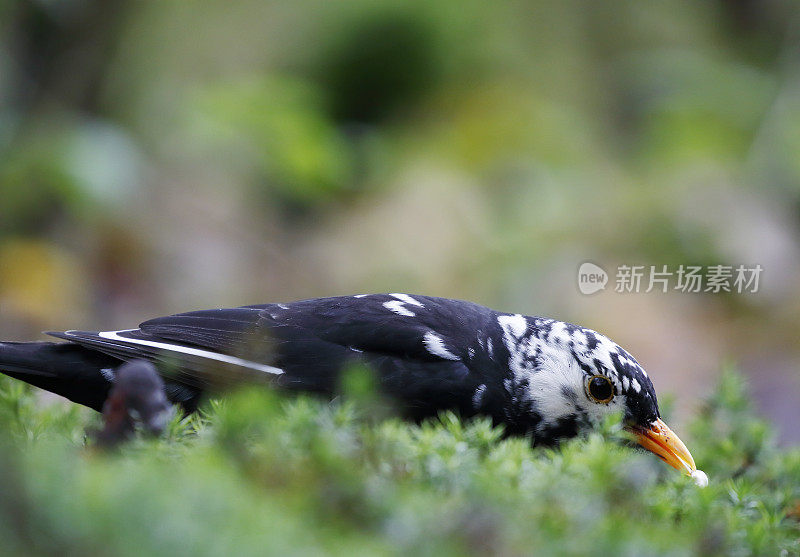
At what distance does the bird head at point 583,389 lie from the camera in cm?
317

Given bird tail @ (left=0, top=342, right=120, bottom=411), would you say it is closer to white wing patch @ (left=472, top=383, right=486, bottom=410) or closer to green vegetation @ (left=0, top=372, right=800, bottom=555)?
green vegetation @ (left=0, top=372, right=800, bottom=555)

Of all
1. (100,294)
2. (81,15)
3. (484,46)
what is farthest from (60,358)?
(484,46)

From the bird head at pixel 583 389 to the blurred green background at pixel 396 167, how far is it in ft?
10.0

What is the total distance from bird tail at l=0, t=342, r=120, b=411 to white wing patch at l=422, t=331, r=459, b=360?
1.21 meters

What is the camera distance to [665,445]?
3.11m

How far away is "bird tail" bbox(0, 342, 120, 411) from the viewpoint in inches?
124

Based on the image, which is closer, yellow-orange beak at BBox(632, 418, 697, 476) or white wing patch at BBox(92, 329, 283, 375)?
yellow-orange beak at BBox(632, 418, 697, 476)

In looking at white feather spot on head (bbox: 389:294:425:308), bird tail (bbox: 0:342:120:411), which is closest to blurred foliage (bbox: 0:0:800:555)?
white feather spot on head (bbox: 389:294:425:308)

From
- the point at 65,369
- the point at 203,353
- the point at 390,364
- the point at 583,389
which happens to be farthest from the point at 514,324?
the point at 65,369

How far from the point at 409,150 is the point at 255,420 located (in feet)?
23.2

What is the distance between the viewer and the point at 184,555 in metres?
1.32

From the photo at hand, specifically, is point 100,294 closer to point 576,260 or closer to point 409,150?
point 409,150

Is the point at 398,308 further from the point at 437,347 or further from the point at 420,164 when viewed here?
the point at 420,164

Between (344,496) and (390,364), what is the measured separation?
1.49 metres
